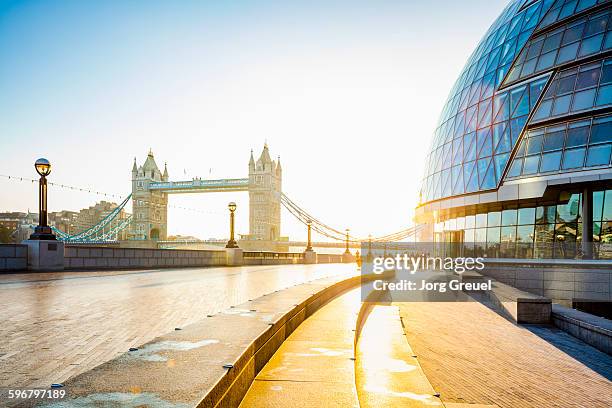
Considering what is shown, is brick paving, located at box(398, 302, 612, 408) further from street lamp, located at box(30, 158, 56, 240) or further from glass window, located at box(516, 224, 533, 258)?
street lamp, located at box(30, 158, 56, 240)

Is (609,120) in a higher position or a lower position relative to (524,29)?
lower

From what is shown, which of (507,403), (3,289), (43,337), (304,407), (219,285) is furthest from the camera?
(219,285)

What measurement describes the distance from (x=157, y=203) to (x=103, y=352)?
11800 cm

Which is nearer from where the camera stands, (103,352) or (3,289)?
(103,352)

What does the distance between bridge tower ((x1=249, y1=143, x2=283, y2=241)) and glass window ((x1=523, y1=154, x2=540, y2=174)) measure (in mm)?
76967

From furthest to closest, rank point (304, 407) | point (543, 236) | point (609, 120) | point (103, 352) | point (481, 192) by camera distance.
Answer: point (481, 192)
point (543, 236)
point (609, 120)
point (103, 352)
point (304, 407)

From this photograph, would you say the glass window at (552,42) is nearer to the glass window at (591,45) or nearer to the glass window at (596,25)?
the glass window at (596,25)

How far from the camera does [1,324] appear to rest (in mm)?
6285

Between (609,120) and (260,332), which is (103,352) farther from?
(609,120)

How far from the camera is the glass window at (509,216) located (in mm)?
29827

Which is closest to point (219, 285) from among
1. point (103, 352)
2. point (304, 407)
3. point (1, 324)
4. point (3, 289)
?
point (3, 289)

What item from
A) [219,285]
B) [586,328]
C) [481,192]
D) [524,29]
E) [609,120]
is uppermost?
[524,29]

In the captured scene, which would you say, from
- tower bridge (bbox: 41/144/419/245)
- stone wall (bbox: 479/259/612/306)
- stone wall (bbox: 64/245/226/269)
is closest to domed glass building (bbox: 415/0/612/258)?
stone wall (bbox: 479/259/612/306)

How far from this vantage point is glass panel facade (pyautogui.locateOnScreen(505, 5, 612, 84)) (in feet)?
84.3
